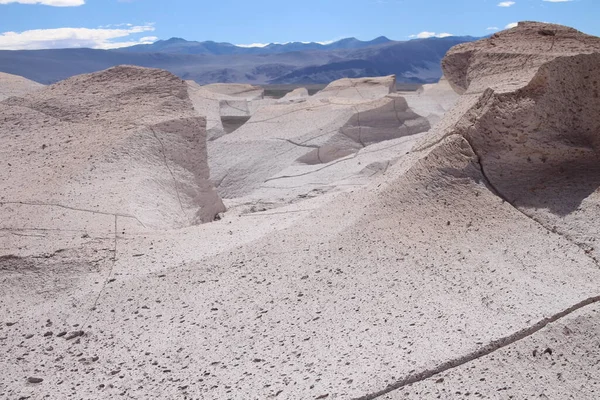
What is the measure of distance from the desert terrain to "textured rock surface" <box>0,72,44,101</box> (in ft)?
16.0

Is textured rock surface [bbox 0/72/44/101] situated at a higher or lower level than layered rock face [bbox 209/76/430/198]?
higher

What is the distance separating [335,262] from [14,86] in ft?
28.0

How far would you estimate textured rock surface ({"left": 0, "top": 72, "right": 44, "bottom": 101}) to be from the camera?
9.81 meters

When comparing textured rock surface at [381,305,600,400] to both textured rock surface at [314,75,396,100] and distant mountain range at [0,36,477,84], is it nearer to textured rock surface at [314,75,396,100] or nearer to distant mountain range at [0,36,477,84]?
textured rock surface at [314,75,396,100]

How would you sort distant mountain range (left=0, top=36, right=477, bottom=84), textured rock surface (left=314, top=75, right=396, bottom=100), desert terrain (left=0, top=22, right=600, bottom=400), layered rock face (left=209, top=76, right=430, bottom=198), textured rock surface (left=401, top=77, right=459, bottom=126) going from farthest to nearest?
distant mountain range (left=0, top=36, right=477, bottom=84) → textured rock surface (left=314, top=75, right=396, bottom=100) → textured rock surface (left=401, top=77, right=459, bottom=126) → layered rock face (left=209, top=76, right=430, bottom=198) → desert terrain (left=0, top=22, right=600, bottom=400)

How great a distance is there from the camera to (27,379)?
2701 mm

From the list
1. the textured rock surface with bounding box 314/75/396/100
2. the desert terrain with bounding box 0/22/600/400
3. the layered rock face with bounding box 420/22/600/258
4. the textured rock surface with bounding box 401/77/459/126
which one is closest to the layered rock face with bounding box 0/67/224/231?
the desert terrain with bounding box 0/22/600/400

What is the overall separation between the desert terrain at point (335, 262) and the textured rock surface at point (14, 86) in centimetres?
487

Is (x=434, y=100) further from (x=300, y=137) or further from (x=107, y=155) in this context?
(x=107, y=155)

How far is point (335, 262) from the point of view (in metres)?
3.25

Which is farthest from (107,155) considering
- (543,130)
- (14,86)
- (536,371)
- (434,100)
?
(434,100)

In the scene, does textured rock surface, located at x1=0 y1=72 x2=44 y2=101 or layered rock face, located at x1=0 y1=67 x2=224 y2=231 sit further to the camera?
textured rock surface, located at x1=0 y1=72 x2=44 y2=101

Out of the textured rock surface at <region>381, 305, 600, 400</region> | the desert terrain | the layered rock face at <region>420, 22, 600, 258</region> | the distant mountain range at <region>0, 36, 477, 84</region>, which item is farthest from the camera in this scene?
the distant mountain range at <region>0, 36, 477, 84</region>

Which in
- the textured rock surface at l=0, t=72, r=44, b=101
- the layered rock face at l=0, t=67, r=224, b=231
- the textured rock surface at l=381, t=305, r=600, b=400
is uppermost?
the textured rock surface at l=0, t=72, r=44, b=101
